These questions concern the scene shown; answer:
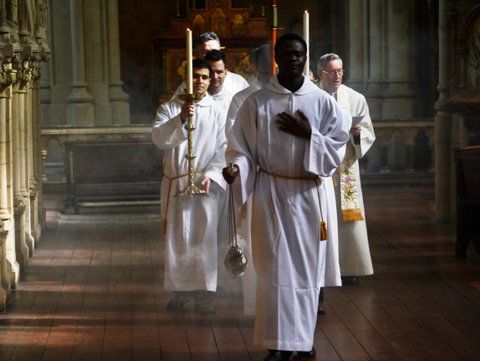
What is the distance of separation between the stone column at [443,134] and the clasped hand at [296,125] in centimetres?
617

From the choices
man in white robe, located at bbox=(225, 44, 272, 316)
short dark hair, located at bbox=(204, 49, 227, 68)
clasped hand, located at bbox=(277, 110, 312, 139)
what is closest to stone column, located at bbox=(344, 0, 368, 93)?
man in white robe, located at bbox=(225, 44, 272, 316)

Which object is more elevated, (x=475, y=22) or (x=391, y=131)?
(x=475, y=22)

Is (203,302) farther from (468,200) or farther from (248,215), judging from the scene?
(468,200)

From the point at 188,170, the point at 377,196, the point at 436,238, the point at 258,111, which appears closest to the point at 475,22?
the point at 436,238

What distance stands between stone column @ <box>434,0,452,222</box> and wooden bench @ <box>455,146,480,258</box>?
2.10 m

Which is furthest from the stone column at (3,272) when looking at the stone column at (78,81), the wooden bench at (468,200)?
the stone column at (78,81)

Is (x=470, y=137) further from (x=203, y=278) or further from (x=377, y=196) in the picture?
(x=203, y=278)

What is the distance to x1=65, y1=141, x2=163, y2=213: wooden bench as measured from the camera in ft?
46.4

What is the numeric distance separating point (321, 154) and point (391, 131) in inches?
425

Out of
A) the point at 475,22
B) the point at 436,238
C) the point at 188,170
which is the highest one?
the point at 475,22

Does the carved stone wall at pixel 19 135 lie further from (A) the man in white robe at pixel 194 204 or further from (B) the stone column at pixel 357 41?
(B) the stone column at pixel 357 41

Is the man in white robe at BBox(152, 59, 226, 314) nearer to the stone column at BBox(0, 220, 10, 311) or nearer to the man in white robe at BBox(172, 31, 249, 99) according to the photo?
the man in white robe at BBox(172, 31, 249, 99)

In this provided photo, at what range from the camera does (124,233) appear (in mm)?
12211

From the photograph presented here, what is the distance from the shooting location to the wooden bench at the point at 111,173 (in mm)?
14141
